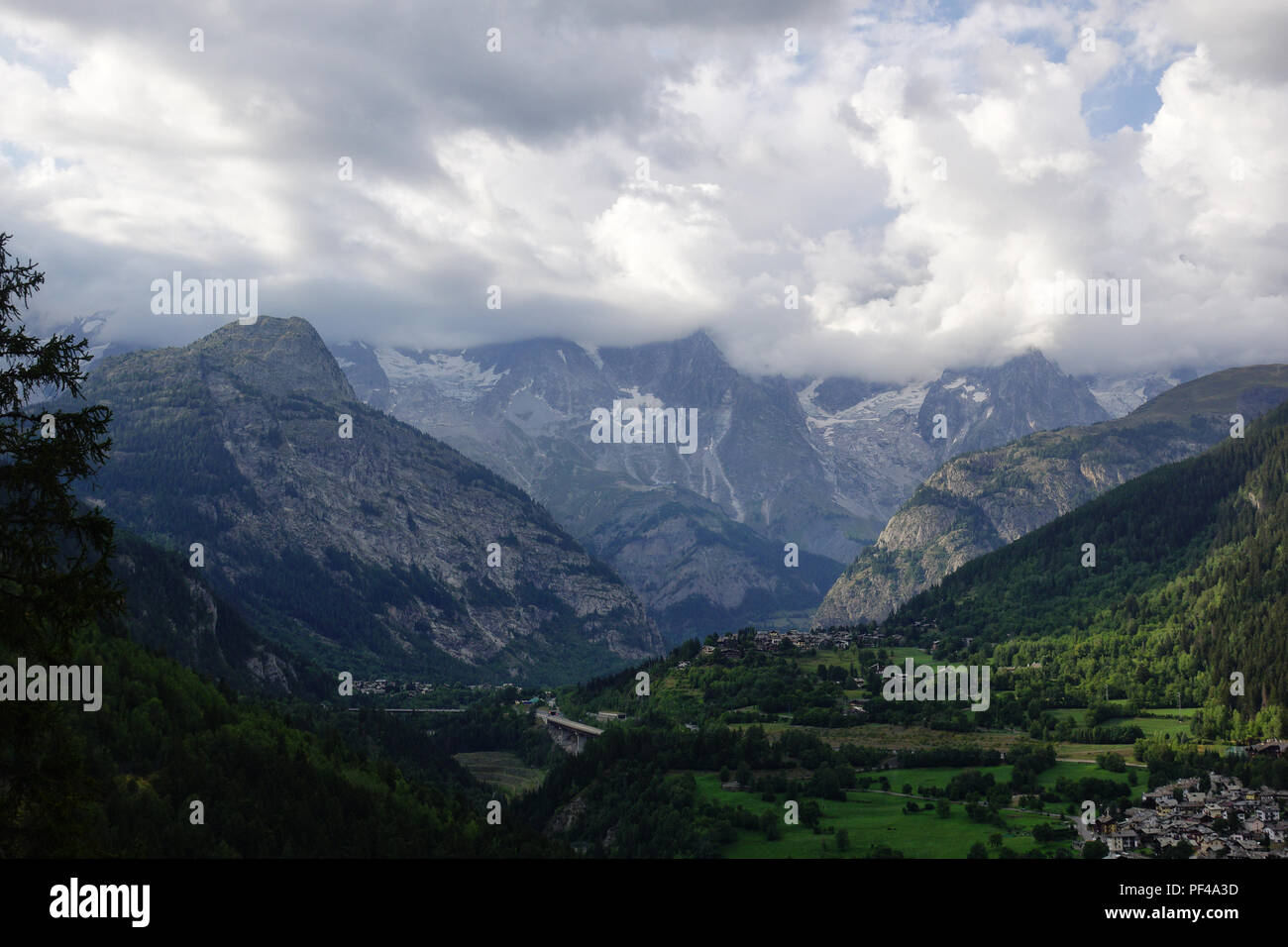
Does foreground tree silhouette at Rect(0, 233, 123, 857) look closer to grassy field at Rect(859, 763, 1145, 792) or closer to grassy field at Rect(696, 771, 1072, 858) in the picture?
grassy field at Rect(696, 771, 1072, 858)

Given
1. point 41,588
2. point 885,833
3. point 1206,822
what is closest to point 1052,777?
point 1206,822

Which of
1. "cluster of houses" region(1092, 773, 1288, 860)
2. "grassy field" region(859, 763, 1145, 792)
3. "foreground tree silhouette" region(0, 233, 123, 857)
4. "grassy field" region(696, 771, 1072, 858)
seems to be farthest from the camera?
"grassy field" region(859, 763, 1145, 792)

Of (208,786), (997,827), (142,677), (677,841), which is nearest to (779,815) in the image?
(677,841)

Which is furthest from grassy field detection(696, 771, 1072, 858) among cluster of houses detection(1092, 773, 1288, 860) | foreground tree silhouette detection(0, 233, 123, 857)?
foreground tree silhouette detection(0, 233, 123, 857)

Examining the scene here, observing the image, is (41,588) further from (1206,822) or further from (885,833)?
(1206,822)
